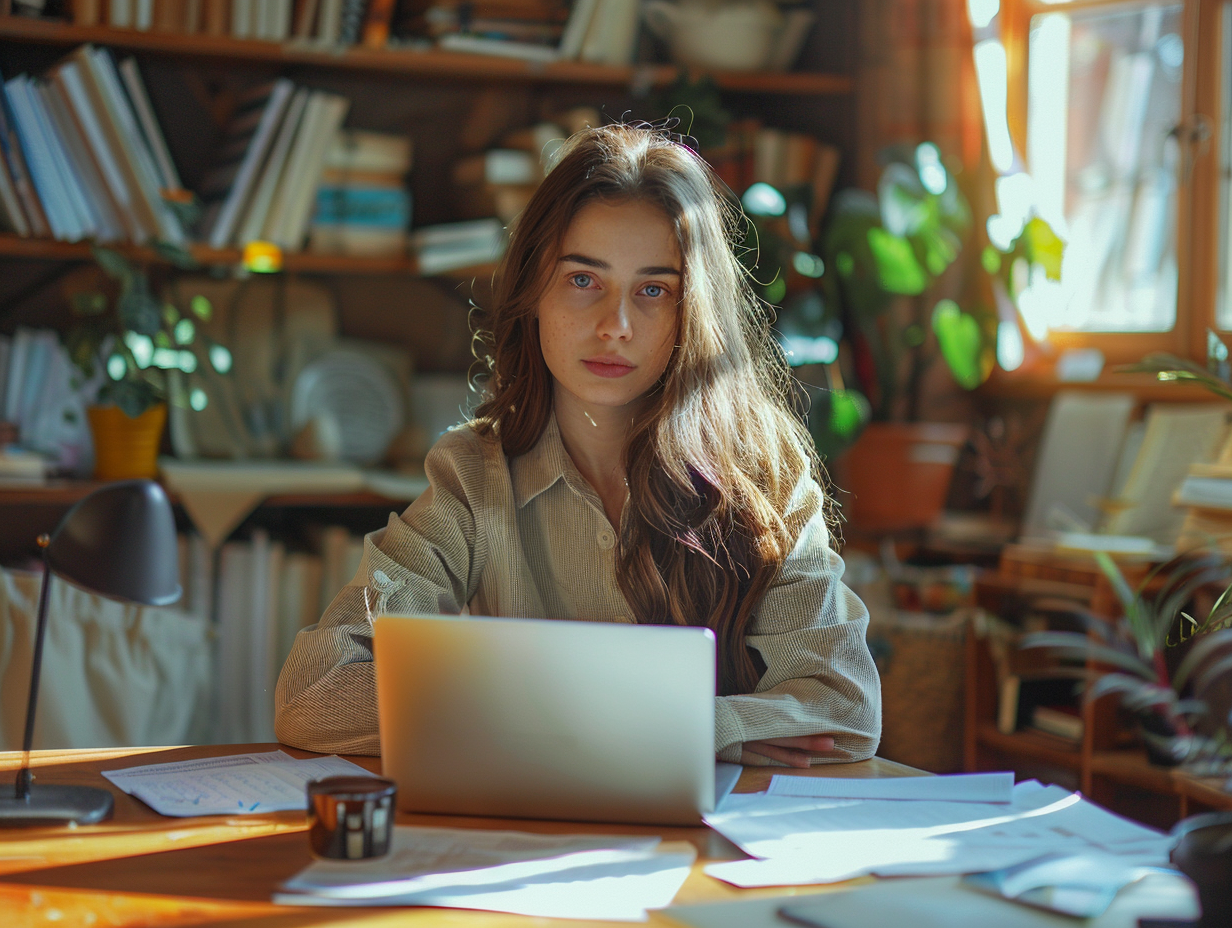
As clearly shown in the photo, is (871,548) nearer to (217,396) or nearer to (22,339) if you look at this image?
(217,396)

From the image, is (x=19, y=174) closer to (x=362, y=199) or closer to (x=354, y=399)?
(x=362, y=199)

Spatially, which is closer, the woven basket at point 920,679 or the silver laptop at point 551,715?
the silver laptop at point 551,715

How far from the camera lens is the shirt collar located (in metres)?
1.50

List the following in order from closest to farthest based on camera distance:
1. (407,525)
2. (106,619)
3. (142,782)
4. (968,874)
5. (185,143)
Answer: (968,874)
(142,782)
(407,525)
(106,619)
(185,143)

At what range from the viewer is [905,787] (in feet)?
3.65

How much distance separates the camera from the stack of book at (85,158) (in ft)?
8.04

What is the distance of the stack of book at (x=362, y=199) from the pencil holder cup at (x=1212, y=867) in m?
2.28

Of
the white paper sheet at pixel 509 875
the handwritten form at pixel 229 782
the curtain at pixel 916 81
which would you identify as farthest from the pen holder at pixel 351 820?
the curtain at pixel 916 81

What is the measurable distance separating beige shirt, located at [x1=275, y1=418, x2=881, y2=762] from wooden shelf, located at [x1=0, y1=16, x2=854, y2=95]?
1.44 m

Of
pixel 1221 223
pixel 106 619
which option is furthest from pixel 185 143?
pixel 1221 223

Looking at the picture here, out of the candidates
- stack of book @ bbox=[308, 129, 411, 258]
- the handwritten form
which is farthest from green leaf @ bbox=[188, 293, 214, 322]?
the handwritten form

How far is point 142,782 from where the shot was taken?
1.09 metres

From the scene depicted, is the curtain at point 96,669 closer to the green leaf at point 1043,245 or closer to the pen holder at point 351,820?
the pen holder at point 351,820

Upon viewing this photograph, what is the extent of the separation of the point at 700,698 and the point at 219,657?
1.90 m
